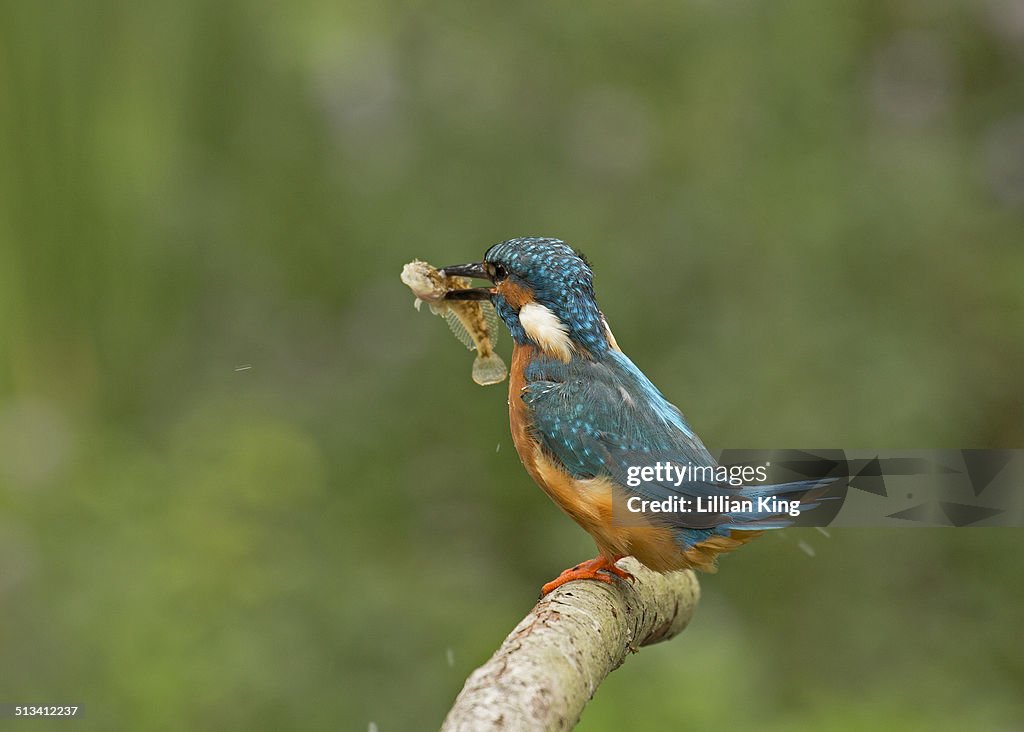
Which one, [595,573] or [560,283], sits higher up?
[560,283]

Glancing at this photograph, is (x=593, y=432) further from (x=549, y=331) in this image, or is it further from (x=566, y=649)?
(x=566, y=649)

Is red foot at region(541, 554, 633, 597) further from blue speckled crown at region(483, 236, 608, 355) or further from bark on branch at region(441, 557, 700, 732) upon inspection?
blue speckled crown at region(483, 236, 608, 355)

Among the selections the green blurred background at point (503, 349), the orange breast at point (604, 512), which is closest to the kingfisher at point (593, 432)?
the orange breast at point (604, 512)

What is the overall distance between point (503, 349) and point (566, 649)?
8.80 ft

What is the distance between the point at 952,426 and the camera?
14.2 feet

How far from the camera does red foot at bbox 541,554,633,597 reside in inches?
95.8

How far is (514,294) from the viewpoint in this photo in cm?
267

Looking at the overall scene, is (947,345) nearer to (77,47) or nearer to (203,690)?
(203,690)

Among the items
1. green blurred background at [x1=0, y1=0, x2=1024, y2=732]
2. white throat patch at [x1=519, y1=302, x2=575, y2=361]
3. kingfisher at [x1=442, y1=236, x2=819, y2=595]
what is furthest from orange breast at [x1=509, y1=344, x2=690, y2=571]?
green blurred background at [x1=0, y1=0, x2=1024, y2=732]

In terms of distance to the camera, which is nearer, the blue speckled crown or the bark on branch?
the bark on branch

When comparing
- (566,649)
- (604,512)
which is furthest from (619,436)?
(566,649)

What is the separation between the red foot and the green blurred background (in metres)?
0.94

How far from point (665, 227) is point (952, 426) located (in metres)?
1.34

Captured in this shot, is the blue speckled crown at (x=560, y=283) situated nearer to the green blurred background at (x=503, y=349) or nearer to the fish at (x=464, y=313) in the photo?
the fish at (x=464, y=313)
